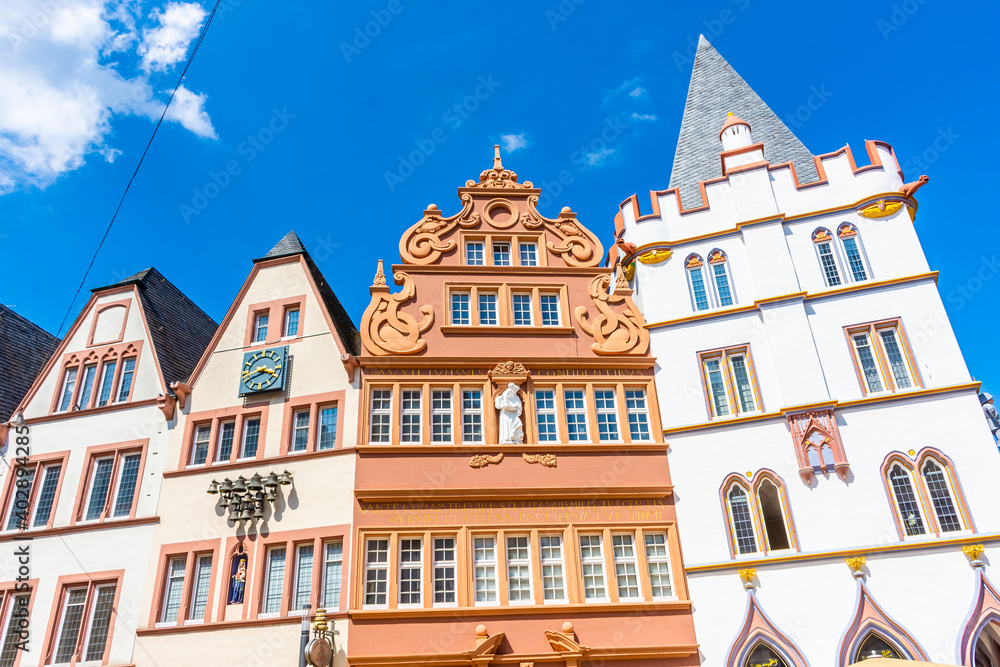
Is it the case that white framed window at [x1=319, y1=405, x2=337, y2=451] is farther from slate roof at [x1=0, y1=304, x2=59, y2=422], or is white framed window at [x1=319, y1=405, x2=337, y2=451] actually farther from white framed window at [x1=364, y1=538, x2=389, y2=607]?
slate roof at [x1=0, y1=304, x2=59, y2=422]

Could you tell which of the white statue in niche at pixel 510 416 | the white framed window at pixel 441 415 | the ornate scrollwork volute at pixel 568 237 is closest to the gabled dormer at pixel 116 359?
the white framed window at pixel 441 415

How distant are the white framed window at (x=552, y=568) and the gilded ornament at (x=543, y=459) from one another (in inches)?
83.3

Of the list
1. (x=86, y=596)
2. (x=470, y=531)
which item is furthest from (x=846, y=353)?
(x=86, y=596)

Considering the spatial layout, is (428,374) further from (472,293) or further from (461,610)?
(461,610)

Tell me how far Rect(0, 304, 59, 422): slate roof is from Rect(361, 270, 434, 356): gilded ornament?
13567 mm

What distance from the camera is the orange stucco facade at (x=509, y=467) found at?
21188 millimetres

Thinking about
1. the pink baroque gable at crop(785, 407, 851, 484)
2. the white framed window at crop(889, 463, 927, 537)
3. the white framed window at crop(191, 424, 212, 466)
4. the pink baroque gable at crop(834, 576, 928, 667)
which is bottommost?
the pink baroque gable at crop(834, 576, 928, 667)

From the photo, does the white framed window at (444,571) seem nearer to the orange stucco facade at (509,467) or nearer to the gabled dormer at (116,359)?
the orange stucco facade at (509,467)

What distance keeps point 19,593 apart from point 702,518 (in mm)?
20403

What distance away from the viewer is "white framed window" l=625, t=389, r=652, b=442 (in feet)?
80.2

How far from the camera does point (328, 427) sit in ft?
79.7

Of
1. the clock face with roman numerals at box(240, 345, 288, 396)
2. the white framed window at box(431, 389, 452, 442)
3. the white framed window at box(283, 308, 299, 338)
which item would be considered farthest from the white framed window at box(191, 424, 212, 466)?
the white framed window at box(431, 389, 452, 442)

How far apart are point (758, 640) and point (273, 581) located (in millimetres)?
13557

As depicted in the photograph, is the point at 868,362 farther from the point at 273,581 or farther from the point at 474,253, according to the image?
the point at 273,581
